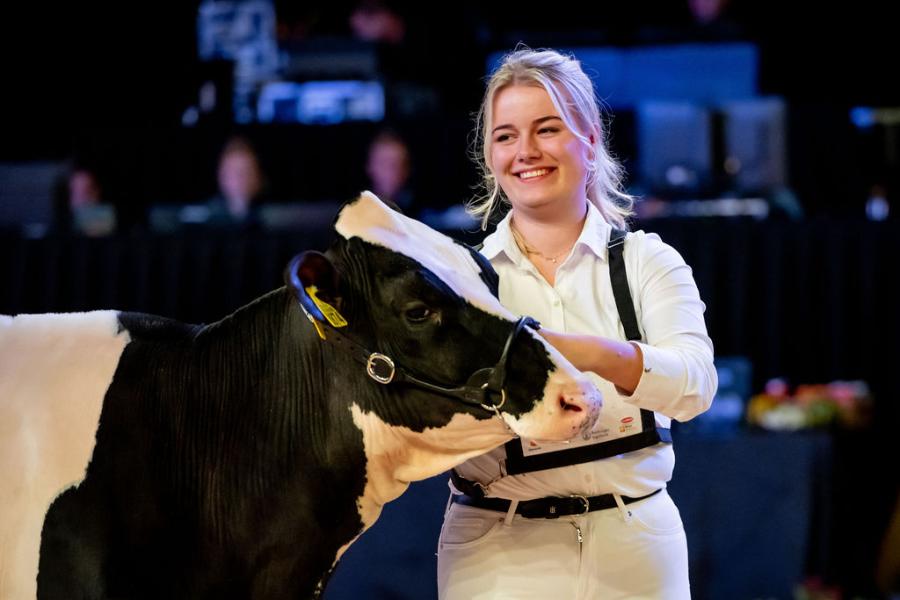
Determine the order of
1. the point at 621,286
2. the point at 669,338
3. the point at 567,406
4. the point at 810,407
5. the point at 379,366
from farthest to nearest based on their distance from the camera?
the point at 810,407, the point at 621,286, the point at 669,338, the point at 379,366, the point at 567,406

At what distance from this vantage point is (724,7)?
853 centimetres

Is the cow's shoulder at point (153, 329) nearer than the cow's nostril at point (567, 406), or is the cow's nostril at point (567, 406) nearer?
the cow's nostril at point (567, 406)

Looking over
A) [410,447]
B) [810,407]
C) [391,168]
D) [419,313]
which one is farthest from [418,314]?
[391,168]

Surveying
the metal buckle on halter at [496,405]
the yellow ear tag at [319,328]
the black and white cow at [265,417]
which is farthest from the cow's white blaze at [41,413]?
the metal buckle on halter at [496,405]

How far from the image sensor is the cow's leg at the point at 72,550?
1.75m

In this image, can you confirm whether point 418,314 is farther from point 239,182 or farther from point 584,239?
point 239,182

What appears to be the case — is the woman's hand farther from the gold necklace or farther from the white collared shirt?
the gold necklace

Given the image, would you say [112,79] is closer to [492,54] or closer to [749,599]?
[492,54]

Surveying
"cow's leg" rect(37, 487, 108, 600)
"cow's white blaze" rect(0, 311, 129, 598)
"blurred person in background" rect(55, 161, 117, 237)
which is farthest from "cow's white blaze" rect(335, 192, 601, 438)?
"blurred person in background" rect(55, 161, 117, 237)

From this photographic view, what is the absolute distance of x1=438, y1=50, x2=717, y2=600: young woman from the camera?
2.01 m

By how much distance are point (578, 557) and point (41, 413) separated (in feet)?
3.09

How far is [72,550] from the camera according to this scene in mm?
1770

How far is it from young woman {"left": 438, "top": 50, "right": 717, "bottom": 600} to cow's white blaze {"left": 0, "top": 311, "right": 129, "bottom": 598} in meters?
0.67

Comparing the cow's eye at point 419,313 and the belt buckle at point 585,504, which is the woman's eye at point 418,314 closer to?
the cow's eye at point 419,313
